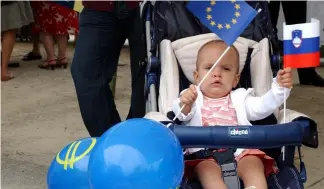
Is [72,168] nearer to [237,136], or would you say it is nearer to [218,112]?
[218,112]

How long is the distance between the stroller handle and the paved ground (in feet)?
4.42

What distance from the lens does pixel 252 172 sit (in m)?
2.89

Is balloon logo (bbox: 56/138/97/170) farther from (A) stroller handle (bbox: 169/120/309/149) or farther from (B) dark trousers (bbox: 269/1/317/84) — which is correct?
(B) dark trousers (bbox: 269/1/317/84)

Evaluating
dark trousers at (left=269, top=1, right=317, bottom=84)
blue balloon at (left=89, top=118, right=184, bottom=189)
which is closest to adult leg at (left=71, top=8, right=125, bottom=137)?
blue balloon at (left=89, top=118, right=184, bottom=189)

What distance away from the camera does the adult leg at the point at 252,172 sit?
2.83 m

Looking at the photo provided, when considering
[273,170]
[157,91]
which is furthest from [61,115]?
[273,170]

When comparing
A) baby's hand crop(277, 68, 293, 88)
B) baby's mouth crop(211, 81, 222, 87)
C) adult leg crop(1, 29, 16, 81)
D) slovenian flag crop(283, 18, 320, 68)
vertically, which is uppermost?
slovenian flag crop(283, 18, 320, 68)

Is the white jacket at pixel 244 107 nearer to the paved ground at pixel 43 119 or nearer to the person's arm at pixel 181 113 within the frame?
the person's arm at pixel 181 113

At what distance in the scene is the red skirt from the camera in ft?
25.8

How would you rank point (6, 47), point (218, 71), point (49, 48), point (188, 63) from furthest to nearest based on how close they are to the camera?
point (49, 48), point (6, 47), point (188, 63), point (218, 71)

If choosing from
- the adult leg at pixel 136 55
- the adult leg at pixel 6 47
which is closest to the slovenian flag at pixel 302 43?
the adult leg at pixel 136 55

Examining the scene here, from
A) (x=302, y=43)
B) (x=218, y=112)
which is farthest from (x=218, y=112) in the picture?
(x=302, y=43)

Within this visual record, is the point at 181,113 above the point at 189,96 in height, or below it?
below

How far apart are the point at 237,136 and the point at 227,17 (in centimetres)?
71
